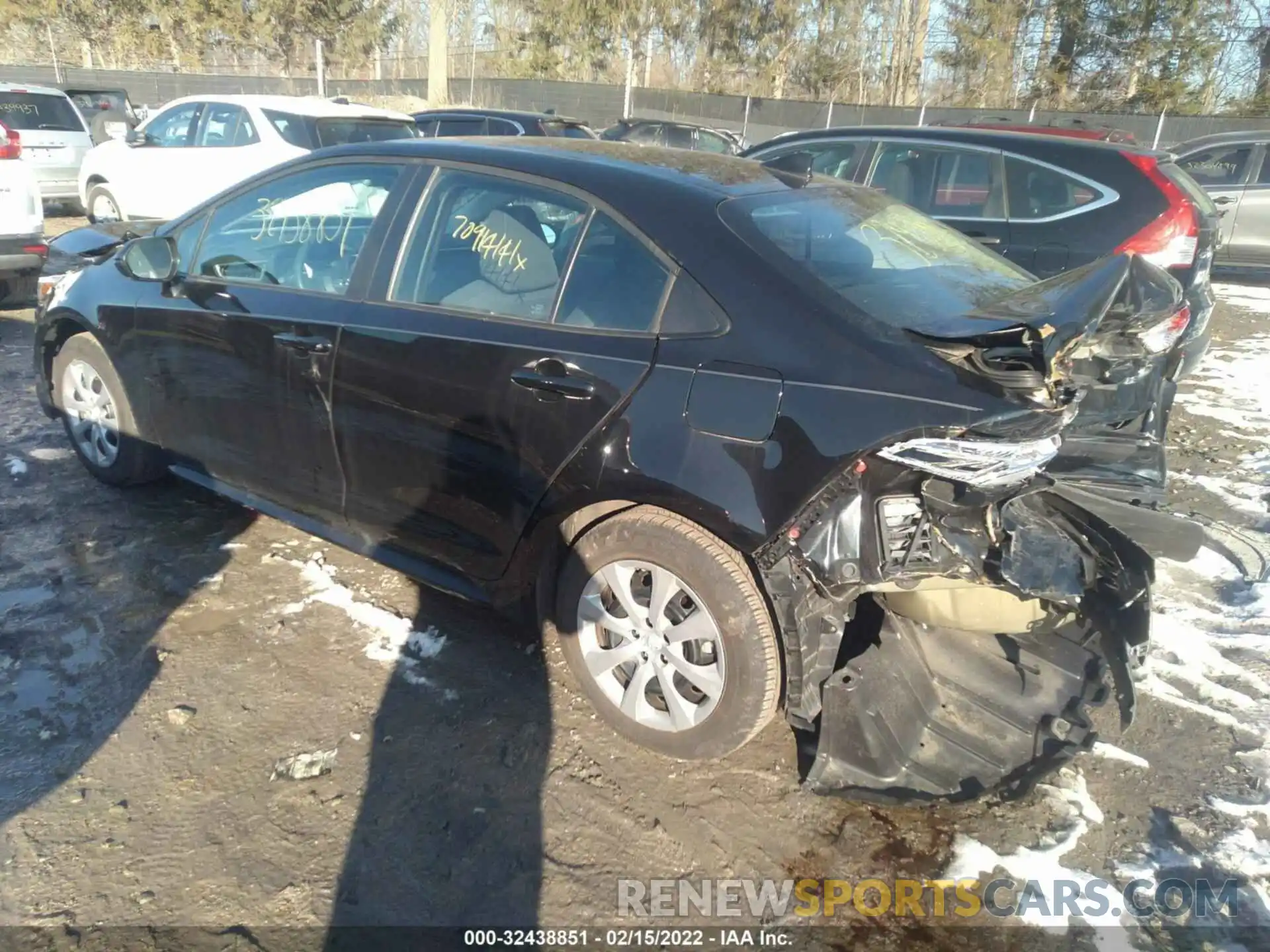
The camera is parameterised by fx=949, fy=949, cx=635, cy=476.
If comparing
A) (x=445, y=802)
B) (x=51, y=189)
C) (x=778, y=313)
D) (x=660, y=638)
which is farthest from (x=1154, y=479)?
(x=51, y=189)

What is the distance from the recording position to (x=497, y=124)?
13.0 meters

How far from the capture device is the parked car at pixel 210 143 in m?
10.1

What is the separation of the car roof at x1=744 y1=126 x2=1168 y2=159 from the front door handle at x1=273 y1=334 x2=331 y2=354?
5148 millimetres

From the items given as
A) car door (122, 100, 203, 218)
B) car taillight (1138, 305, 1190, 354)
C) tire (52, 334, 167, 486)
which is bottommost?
tire (52, 334, 167, 486)

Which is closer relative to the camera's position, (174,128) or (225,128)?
(225,128)

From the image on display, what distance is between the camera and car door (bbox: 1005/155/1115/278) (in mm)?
6379

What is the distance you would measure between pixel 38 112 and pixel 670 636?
13.8 m

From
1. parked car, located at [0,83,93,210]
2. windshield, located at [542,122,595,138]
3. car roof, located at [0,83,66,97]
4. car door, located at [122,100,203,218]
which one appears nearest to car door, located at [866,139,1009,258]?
windshield, located at [542,122,595,138]

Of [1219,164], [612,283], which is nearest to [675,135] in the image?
[1219,164]

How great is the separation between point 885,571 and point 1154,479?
99 centimetres

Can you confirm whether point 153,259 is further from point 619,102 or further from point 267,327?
point 619,102

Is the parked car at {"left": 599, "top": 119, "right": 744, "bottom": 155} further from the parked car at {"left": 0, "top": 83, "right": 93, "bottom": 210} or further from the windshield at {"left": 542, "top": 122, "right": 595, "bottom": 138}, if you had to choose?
the parked car at {"left": 0, "top": 83, "right": 93, "bottom": 210}

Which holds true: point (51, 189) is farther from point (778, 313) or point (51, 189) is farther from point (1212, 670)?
point (1212, 670)

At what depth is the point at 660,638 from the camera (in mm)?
2895
